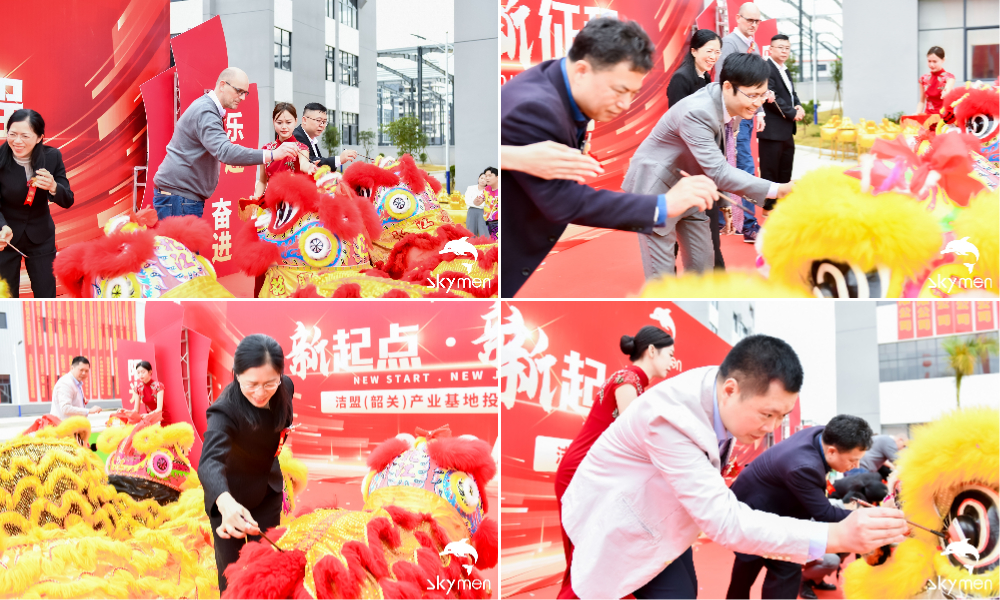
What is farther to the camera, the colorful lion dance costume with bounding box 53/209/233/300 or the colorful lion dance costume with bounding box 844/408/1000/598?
the colorful lion dance costume with bounding box 53/209/233/300

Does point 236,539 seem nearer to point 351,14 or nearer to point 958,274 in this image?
point 351,14

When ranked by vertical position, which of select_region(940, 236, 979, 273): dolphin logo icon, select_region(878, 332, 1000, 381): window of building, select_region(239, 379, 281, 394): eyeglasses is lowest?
select_region(239, 379, 281, 394): eyeglasses

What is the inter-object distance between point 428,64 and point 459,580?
1812mm

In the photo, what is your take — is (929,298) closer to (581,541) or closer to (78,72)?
(581,541)

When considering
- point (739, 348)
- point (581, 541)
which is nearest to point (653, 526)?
point (581, 541)

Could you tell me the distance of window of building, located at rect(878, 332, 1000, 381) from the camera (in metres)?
2.57

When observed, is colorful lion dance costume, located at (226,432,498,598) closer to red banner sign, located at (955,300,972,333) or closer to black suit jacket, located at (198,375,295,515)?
black suit jacket, located at (198,375,295,515)

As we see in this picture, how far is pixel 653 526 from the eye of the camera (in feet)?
6.86

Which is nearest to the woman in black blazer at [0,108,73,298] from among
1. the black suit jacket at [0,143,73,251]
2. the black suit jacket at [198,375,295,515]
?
the black suit jacket at [0,143,73,251]

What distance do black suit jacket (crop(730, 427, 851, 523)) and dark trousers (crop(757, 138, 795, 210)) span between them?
0.83m

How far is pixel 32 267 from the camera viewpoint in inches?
114

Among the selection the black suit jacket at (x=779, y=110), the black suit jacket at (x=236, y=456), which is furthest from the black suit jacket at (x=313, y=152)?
the black suit jacket at (x=779, y=110)

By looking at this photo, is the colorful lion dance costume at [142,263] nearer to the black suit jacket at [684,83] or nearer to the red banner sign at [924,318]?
the black suit jacket at [684,83]

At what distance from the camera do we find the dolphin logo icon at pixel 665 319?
8.34ft
